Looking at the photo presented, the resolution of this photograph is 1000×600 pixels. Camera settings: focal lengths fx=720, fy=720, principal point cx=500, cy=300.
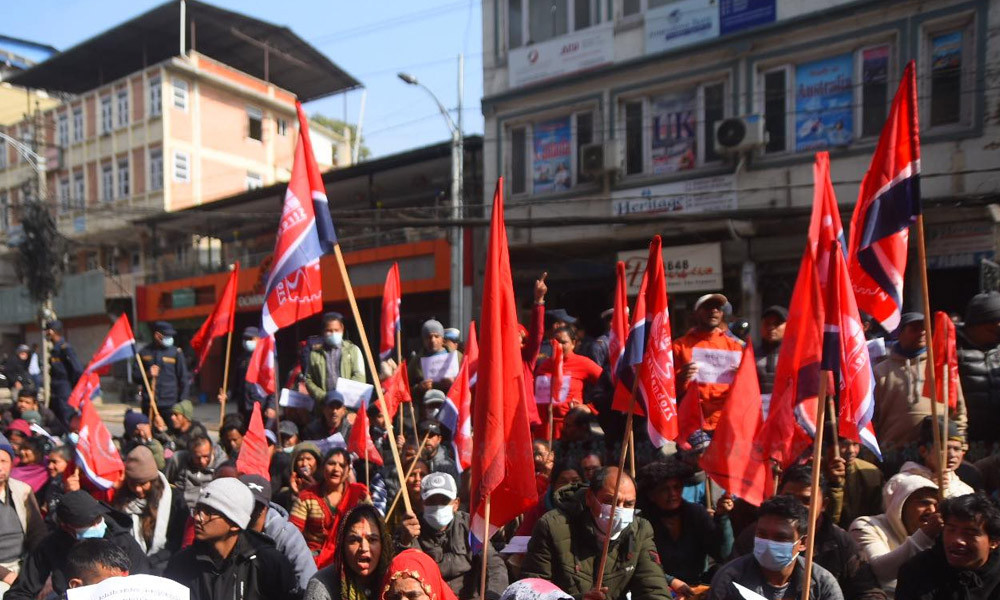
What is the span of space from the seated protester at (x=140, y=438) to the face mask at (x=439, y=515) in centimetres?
287

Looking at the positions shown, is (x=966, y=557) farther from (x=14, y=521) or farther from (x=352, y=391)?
(x=14, y=521)

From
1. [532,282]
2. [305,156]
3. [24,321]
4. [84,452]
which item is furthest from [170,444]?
[24,321]

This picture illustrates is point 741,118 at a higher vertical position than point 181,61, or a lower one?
lower

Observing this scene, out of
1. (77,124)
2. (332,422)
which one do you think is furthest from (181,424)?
(77,124)

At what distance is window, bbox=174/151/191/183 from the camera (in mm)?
28047

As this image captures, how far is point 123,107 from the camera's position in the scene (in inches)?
1156

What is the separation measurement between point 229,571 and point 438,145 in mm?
13711

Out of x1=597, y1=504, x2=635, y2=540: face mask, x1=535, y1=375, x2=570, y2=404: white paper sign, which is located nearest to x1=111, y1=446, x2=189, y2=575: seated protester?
x1=597, y1=504, x2=635, y2=540: face mask

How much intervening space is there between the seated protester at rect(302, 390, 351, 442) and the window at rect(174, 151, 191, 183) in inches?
971

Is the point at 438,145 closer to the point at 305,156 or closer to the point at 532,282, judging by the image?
the point at 532,282

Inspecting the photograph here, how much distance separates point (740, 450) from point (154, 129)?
29041mm

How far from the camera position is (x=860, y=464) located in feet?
14.6

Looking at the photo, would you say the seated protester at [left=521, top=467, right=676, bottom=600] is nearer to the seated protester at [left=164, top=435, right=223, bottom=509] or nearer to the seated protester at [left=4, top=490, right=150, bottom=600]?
the seated protester at [left=4, top=490, right=150, bottom=600]

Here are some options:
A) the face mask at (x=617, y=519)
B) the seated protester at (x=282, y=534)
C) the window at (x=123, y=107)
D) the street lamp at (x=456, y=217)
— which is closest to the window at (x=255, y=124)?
the window at (x=123, y=107)
